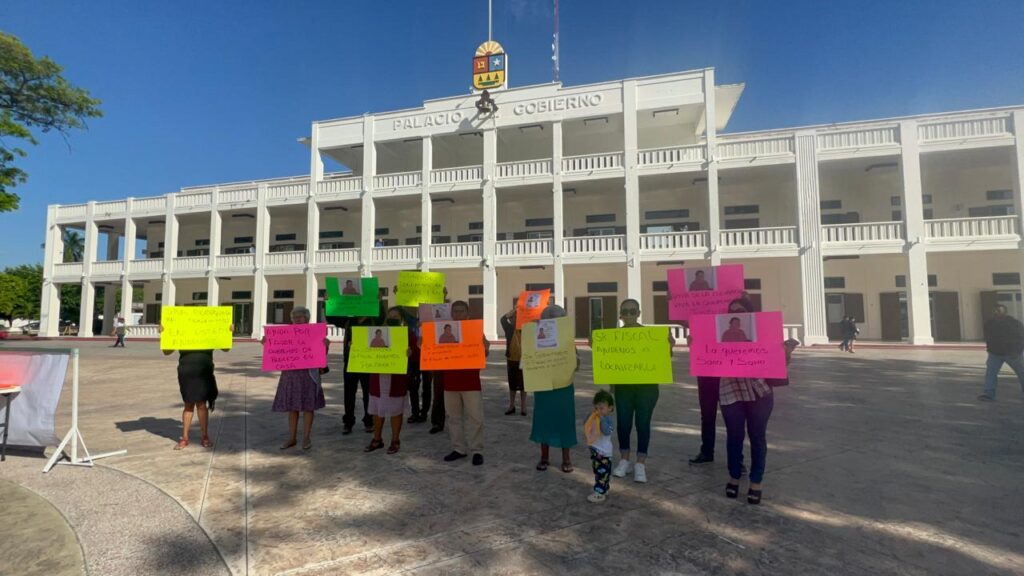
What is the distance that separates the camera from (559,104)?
20250 mm

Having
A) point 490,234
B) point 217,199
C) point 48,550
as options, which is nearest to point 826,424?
point 48,550

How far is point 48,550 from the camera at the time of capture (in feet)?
9.45

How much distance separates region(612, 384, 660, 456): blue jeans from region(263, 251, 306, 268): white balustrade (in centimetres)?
2247

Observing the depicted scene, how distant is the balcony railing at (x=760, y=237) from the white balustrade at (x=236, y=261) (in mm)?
23125

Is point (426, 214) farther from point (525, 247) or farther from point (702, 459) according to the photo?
point (702, 459)

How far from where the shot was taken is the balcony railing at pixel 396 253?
21641mm

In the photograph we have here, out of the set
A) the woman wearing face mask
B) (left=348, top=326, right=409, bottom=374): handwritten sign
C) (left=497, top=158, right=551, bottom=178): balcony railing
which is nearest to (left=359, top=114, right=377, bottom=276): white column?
(left=497, top=158, right=551, bottom=178): balcony railing

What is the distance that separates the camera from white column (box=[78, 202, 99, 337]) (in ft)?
85.4

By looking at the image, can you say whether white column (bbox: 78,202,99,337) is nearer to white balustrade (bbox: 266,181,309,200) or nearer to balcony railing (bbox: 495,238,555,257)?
white balustrade (bbox: 266,181,309,200)

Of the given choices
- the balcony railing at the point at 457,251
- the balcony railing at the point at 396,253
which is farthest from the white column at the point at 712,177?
the balcony railing at the point at 396,253

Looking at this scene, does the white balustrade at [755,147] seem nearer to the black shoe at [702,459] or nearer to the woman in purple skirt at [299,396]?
the black shoe at [702,459]

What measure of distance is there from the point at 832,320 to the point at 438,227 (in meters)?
19.6

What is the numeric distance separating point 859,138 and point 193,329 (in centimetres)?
2208

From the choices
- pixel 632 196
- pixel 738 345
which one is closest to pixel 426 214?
pixel 632 196
